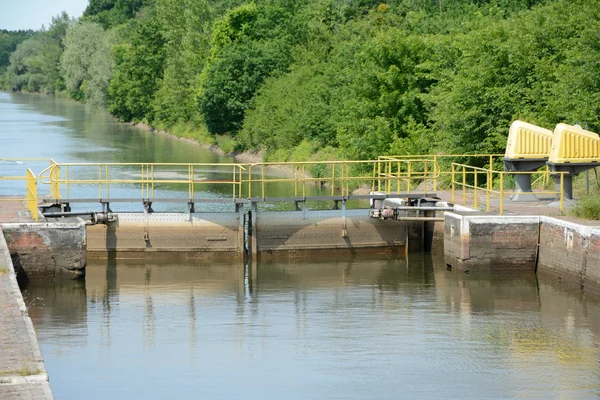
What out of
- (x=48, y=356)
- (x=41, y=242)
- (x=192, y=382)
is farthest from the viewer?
(x=41, y=242)

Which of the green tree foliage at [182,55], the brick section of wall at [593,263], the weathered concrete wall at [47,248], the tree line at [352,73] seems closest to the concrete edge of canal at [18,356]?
the weathered concrete wall at [47,248]

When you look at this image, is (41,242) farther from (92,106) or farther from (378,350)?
(92,106)

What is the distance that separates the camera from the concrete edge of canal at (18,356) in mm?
14484

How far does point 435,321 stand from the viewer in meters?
24.4

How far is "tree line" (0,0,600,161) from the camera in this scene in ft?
125

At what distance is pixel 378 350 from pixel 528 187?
11853 millimetres

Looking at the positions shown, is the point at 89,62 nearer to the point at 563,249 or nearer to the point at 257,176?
the point at 257,176

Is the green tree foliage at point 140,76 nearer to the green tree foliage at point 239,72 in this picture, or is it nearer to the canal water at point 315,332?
the green tree foliage at point 239,72

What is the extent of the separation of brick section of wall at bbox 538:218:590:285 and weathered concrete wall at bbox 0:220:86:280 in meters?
11.3

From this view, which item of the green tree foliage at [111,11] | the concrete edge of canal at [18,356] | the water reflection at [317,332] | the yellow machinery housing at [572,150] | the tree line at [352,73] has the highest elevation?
the green tree foliage at [111,11]

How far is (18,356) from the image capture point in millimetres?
16047

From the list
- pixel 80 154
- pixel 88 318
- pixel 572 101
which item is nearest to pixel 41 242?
pixel 88 318

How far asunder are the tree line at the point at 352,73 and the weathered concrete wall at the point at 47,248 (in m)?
16.2

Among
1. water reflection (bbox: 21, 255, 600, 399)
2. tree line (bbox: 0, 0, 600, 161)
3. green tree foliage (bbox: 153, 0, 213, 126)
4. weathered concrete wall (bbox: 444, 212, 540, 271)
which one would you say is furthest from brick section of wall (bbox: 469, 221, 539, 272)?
green tree foliage (bbox: 153, 0, 213, 126)
